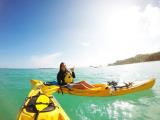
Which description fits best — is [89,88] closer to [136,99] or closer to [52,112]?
[136,99]

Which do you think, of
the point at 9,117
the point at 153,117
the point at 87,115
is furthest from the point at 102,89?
Answer: the point at 9,117

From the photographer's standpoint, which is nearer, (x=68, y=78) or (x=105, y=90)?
(x=105, y=90)

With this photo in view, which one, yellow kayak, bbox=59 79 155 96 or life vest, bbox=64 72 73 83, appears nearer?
yellow kayak, bbox=59 79 155 96

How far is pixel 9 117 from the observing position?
8586 mm

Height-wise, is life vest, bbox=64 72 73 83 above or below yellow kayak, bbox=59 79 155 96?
above

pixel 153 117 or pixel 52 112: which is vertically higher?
pixel 52 112

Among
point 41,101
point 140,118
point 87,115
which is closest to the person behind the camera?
point 41,101

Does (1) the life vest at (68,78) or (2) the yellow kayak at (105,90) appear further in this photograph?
(1) the life vest at (68,78)

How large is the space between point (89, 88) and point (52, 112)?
5.55m

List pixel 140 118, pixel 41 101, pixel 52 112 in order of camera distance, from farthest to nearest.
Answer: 1. pixel 140 118
2. pixel 41 101
3. pixel 52 112

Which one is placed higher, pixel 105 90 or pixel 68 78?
pixel 68 78

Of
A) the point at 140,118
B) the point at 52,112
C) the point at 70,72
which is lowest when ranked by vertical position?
the point at 140,118

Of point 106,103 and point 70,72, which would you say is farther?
point 70,72

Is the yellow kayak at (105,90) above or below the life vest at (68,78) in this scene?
below
